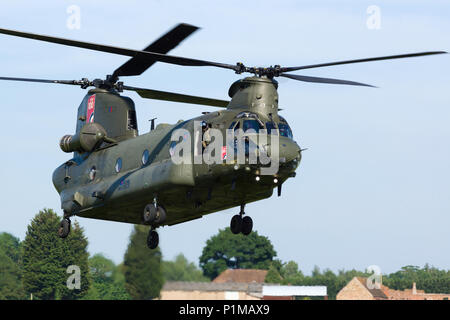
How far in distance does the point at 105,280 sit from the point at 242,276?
3513cm

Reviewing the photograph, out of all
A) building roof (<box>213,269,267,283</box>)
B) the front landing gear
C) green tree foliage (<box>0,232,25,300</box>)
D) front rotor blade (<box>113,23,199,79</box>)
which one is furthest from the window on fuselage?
building roof (<box>213,269,267,283</box>)

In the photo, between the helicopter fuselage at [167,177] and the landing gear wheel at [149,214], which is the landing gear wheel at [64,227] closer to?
the helicopter fuselage at [167,177]

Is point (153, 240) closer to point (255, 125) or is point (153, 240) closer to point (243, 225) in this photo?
point (243, 225)

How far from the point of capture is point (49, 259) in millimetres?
44688

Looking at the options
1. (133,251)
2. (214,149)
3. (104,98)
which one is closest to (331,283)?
(133,251)

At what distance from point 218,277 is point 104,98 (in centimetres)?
4556

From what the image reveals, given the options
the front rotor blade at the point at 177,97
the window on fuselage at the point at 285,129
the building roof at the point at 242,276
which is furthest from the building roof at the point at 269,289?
the window on fuselage at the point at 285,129

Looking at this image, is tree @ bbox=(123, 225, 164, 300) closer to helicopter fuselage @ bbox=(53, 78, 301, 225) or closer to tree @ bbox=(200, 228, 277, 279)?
helicopter fuselage @ bbox=(53, 78, 301, 225)

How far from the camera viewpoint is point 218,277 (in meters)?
74.1

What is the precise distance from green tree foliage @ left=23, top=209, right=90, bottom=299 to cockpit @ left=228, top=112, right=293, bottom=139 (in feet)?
74.0

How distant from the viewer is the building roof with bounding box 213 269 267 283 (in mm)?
74062

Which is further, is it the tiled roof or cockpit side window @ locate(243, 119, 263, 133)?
the tiled roof

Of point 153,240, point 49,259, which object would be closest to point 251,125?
point 153,240

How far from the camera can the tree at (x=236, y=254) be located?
248ft
